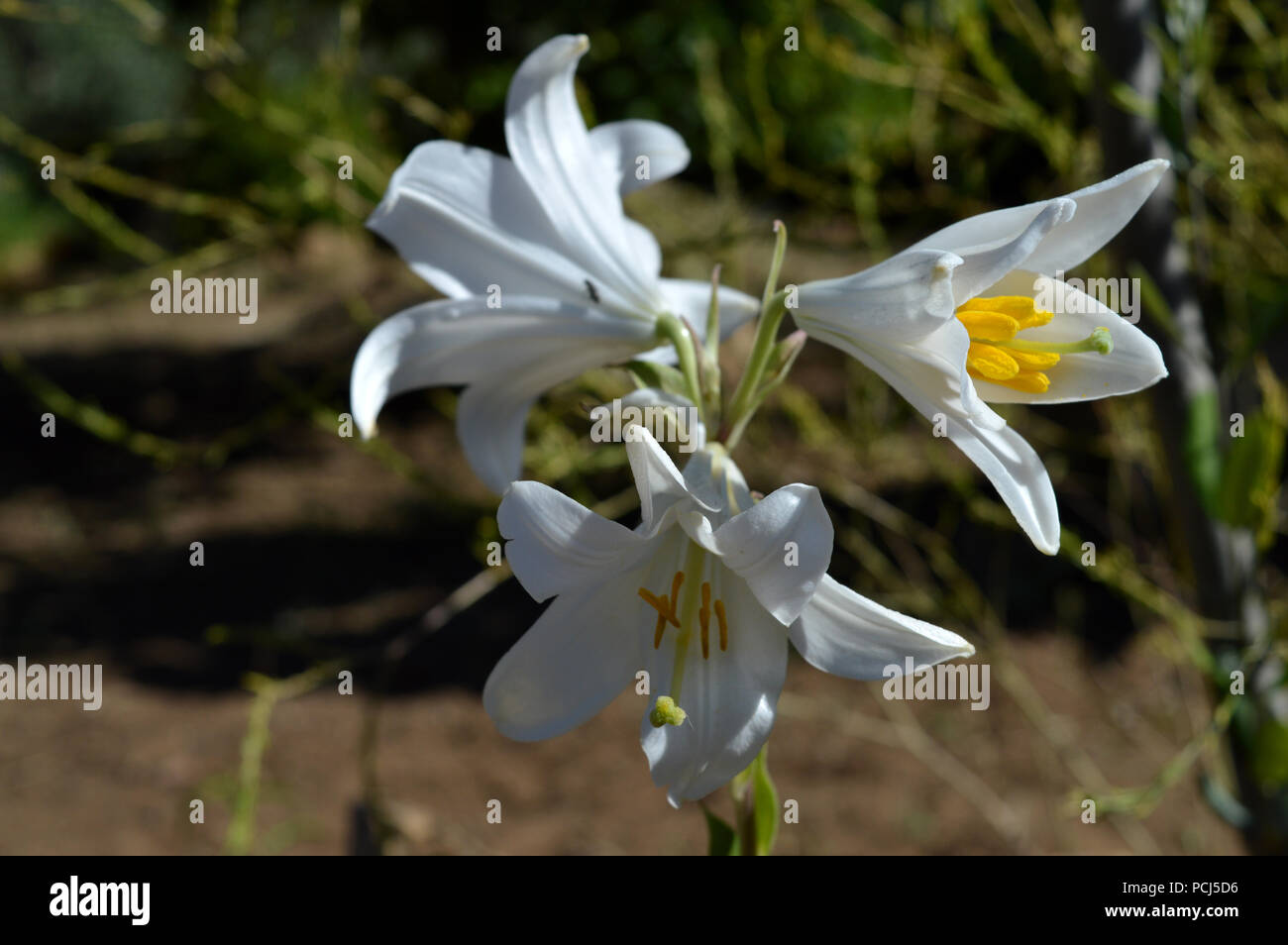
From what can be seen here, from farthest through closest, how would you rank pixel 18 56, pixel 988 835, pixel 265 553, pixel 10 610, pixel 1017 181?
pixel 18 56
pixel 1017 181
pixel 265 553
pixel 10 610
pixel 988 835

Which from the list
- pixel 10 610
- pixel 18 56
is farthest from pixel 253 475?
pixel 18 56

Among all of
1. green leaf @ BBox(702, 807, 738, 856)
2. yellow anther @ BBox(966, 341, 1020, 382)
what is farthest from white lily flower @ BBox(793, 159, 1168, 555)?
green leaf @ BBox(702, 807, 738, 856)

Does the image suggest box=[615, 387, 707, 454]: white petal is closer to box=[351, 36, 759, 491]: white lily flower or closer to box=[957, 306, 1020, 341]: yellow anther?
box=[351, 36, 759, 491]: white lily flower

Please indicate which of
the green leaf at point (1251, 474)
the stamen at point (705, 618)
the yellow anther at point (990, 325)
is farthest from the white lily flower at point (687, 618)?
the green leaf at point (1251, 474)

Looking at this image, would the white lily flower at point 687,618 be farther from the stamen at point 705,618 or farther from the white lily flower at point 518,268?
the white lily flower at point 518,268

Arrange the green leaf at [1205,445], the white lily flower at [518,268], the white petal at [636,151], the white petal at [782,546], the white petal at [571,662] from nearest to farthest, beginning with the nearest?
the white petal at [782,546], the white petal at [571,662], the white lily flower at [518,268], the white petal at [636,151], the green leaf at [1205,445]

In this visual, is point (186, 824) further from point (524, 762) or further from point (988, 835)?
point (988, 835)
